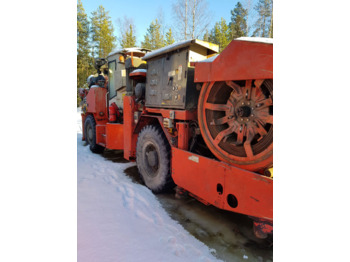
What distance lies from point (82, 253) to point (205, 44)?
3.06 metres

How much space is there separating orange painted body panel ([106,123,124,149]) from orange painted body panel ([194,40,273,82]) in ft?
11.0

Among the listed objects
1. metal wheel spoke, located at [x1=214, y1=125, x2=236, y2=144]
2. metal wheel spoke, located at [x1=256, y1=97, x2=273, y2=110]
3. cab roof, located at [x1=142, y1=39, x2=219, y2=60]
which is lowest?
metal wheel spoke, located at [x1=214, y1=125, x2=236, y2=144]

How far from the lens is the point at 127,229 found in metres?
2.46

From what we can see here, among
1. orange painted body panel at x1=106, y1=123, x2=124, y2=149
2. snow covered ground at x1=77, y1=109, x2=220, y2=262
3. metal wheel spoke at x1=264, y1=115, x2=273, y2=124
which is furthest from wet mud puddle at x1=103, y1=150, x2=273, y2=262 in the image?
orange painted body panel at x1=106, y1=123, x2=124, y2=149

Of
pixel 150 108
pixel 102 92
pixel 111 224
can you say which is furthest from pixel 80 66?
pixel 111 224

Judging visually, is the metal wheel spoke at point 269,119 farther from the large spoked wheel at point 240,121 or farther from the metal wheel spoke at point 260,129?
the metal wheel spoke at point 260,129

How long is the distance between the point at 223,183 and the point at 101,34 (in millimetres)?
21514

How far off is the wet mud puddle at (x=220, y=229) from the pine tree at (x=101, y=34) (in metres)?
17.2

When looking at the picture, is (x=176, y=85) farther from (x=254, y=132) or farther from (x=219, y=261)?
(x=219, y=261)

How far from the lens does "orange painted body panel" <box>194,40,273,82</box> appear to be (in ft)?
6.05

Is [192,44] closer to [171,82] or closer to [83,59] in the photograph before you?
[171,82]

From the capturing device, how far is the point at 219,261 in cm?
209

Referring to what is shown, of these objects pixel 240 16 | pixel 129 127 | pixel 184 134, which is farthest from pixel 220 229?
pixel 240 16

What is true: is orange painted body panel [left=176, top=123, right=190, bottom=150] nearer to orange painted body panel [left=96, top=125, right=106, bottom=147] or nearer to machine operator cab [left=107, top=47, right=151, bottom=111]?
machine operator cab [left=107, top=47, right=151, bottom=111]
